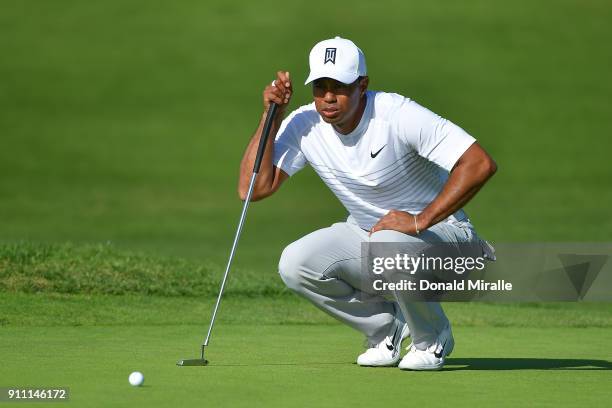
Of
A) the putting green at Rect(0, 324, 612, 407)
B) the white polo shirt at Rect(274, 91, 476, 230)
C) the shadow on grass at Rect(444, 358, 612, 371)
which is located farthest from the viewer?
the shadow on grass at Rect(444, 358, 612, 371)

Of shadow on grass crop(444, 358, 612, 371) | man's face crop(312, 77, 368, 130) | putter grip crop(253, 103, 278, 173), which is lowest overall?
shadow on grass crop(444, 358, 612, 371)

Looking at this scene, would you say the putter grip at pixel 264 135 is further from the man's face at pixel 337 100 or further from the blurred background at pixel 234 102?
the blurred background at pixel 234 102

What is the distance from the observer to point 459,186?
5926mm

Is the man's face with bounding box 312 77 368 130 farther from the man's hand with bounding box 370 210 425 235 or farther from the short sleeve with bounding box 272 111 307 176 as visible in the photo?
the man's hand with bounding box 370 210 425 235

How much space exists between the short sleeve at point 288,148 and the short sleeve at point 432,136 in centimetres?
65

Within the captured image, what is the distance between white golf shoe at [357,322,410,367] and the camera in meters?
6.20

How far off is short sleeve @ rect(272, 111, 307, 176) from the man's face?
14.1 inches

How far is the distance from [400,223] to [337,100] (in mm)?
651

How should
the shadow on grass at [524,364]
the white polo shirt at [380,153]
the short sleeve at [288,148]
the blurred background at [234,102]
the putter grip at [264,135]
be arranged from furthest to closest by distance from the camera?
the blurred background at [234,102]
the short sleeve at [288,148]
the putter grip at [264,135]
the shadow on grass at [524,364]
the white polo shirt at [380,153]

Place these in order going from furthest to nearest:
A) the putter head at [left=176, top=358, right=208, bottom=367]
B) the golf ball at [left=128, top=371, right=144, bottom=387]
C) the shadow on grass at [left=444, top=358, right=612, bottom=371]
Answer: the shadow on grass at [left=444, top=358, right=612, bottom=371]
the putter head at [left=176, top=358, right=208, bottom=367]
the golf ball at [left=128, top=371, right=144, bottom=387]

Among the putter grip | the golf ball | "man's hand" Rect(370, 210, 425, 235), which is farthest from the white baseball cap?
the golf ball

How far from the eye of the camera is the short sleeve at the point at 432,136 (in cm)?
593

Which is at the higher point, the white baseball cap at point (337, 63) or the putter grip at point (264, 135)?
the white baseball cap at point (337, 63)

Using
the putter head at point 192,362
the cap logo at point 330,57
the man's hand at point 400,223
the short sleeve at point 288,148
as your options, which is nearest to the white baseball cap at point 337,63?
the cap logo at point 330,57
